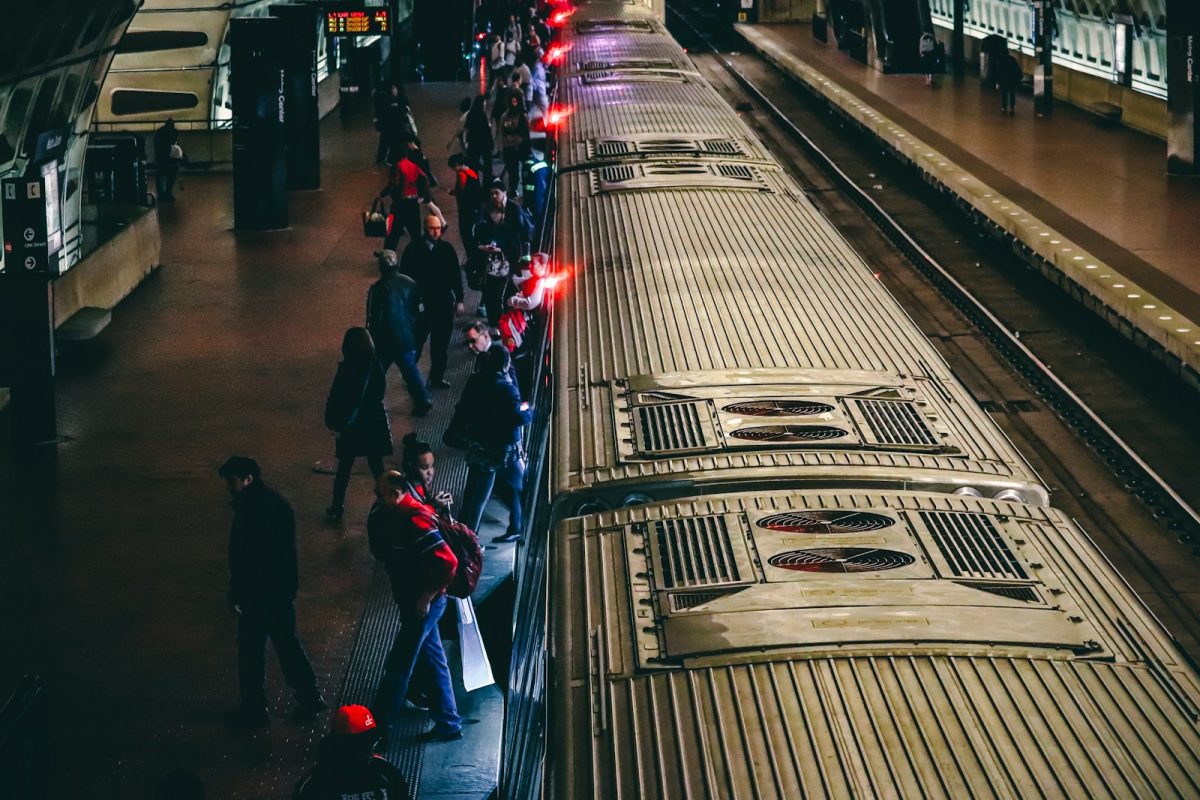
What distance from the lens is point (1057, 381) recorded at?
1576 cm

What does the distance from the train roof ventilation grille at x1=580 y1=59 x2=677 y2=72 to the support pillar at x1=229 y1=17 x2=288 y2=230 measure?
18.8 ft

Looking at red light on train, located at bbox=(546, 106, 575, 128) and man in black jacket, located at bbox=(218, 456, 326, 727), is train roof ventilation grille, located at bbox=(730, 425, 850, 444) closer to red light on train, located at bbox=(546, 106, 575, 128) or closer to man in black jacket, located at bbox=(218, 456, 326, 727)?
man in black jacket, located at bbox=(218, 456, 326, 727)

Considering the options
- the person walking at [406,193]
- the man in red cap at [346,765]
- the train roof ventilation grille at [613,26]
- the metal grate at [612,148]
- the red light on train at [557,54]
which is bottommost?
the man in red cap at [346,765]

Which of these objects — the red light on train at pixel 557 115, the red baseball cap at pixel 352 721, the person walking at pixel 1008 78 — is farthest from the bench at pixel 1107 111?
the red baseball cap at pixel 352 721

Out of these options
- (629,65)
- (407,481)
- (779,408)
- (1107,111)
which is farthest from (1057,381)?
(1107,111)

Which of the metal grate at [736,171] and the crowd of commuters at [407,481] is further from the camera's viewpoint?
the metal grate at [736,171]

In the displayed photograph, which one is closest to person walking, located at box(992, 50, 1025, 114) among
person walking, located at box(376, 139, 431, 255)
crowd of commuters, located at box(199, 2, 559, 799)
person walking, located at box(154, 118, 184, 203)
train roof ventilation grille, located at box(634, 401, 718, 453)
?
person walking, located at box(376, 139, 431, 255)

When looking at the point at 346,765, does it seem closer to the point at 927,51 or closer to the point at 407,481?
the point at 407,481

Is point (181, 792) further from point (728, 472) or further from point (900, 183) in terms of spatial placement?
point (900, 183)

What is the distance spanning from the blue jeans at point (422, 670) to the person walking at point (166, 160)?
57.7 ft

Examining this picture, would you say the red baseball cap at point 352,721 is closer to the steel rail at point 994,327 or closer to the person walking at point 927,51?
the steel rail at point 994,327

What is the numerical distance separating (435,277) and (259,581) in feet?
20.8

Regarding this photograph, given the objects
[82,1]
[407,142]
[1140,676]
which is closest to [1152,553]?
[1140,676]

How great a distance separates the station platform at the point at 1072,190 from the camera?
55.8ft
